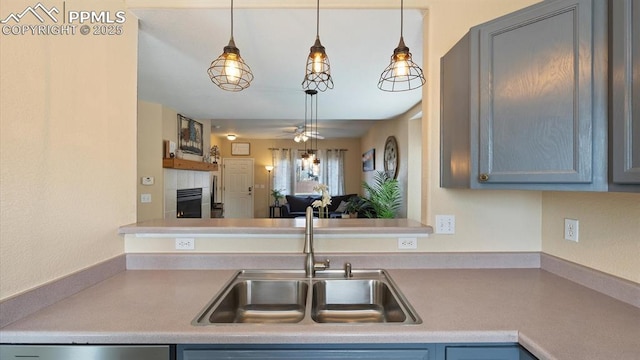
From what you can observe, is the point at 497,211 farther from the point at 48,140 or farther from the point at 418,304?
the point at 48,140

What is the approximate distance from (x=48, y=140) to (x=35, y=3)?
1.90 feet

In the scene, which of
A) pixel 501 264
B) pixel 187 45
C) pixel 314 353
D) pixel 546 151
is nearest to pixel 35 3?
pixel 187 45

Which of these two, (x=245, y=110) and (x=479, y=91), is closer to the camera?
(x=479, y=91)

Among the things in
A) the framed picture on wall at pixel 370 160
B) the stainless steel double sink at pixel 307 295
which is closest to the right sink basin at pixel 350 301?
the stainless steel double sink at pixel 307 295

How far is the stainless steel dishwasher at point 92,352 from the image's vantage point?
944 millimetres

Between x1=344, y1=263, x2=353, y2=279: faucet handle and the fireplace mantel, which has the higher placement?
the fireplace mantel

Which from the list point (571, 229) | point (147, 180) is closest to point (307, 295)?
point (571, 229)

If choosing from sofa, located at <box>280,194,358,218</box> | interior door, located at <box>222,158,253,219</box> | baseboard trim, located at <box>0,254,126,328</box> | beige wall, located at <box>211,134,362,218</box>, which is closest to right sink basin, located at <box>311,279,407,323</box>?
baseboard trim, located at <box>0,254,126,328</box>

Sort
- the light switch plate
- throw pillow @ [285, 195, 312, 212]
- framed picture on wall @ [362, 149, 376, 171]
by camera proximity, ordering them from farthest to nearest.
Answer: throw pillow @ [285, 195, 312, 212], framed picture on wall @ [362, 149, 376, 171], the light switch plate

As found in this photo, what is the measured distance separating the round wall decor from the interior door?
459 cm

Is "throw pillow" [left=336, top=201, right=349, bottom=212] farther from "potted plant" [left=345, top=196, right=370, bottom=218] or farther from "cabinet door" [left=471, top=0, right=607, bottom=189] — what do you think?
"cabinet door" [left=471, top=0, right=607, bottom=189]

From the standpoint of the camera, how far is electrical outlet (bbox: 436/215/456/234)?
1647 mm

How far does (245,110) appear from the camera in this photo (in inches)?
169

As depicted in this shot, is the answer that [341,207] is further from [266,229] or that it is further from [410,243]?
[266,229]
